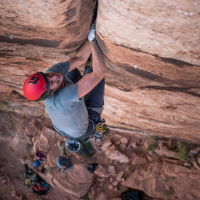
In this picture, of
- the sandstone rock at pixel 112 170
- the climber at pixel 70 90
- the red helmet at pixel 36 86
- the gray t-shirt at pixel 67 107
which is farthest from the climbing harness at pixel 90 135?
the sandstone rock at pixel 112 170

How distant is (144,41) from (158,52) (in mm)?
229

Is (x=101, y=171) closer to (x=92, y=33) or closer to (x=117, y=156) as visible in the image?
(x=117, y=156)

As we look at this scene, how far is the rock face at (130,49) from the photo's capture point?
219 cm

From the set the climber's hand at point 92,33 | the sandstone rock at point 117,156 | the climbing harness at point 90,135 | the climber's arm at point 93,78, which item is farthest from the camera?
the sandstone rock at point 117,156

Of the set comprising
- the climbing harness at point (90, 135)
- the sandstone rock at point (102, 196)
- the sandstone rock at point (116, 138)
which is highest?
the climbing harness at point (90, 135)

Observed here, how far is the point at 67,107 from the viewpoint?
265cm

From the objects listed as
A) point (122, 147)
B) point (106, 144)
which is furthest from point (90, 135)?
point (122, 147)

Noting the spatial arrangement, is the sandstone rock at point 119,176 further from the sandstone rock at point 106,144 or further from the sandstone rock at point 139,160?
the sandstone rock at point 106,144

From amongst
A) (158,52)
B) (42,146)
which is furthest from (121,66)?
(42,146)

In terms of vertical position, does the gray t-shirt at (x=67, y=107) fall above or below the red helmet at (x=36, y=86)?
below

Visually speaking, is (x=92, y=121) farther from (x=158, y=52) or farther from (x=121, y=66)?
(x=158, y=52)

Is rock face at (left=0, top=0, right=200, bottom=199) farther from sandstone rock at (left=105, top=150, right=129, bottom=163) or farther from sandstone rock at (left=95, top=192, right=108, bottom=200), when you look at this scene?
sandstone rock at (left=95, top=192, right=108, bottom=200)

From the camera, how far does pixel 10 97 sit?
18.3ft

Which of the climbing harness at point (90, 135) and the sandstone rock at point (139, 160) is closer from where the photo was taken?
the climbing harness at point (90, 135)
